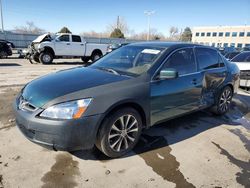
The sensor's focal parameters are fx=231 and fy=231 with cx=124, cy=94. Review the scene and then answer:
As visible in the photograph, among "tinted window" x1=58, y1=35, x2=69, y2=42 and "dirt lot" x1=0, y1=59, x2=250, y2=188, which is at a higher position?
"tinted window" x1=58, y1=35, x2=69, y2=42

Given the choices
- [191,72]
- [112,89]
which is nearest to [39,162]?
[112,89]

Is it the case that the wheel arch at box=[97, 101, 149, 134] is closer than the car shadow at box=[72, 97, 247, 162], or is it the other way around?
the wheel arch at box=[97, 101, 149, 134]

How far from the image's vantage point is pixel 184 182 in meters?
2.85

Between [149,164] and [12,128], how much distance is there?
255 centimetres

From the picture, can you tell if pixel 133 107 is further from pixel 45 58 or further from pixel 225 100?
pixel 45 58

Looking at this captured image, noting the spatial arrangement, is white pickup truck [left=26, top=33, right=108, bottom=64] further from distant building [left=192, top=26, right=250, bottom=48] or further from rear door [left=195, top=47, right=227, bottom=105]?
distant building [left=192, top=26, right=250, bottom=48]

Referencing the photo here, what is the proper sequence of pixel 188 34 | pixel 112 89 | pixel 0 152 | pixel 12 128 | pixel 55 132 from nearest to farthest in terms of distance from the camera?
pixel 55 132 → pixel 112 89 → pixel 0 152 → pixel 12 128 → pixel 188 34

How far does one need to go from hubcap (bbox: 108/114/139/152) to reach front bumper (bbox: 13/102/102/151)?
0.35 meters

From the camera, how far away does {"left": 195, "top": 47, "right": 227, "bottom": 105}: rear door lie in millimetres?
4496

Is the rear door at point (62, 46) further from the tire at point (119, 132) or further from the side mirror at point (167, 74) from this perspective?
the tire at point (119, 132)

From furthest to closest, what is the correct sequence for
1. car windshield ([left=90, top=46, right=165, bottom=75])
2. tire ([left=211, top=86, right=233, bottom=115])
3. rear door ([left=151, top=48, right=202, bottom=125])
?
tire ([left=211, top=86, right=233, bottom=115])
car windshield ([left=90, top=46, right=165, bottom=75])
rear door ([left=151, top=48, right=202, bottom=125])

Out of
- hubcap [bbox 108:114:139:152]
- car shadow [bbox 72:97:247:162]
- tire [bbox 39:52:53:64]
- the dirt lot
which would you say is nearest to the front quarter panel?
hubcap [bbox 108:114:139:152]

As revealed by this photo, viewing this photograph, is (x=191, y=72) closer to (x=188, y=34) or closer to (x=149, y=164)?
(x=149, y=164)

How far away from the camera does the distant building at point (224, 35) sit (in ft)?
212
